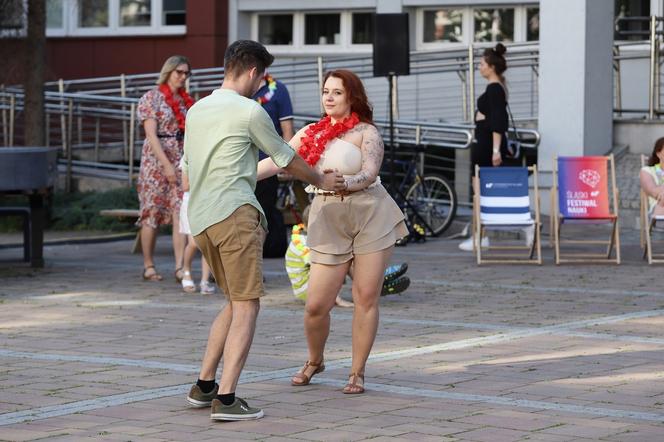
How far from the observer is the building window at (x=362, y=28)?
26.2 meters

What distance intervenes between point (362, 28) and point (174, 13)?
137 inches

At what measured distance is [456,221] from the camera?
733 inches

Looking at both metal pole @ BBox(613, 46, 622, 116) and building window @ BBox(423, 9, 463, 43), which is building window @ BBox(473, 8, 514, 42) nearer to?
building window @ BBox(423, 9, 463, 43)

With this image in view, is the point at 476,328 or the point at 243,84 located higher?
the point at 243,84

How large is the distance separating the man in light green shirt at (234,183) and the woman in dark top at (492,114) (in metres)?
8.24

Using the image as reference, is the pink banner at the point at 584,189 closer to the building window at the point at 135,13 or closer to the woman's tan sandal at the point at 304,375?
the woman's tan sandal at the point at 304,375

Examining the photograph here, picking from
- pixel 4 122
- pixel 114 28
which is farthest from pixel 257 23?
pixel 4 122

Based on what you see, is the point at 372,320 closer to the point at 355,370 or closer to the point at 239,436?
the point at 355,370

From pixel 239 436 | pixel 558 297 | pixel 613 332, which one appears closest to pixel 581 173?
pixel 558 297

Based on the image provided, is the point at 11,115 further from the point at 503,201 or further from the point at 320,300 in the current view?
the point at 320,300

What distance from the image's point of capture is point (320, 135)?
7.76 meters

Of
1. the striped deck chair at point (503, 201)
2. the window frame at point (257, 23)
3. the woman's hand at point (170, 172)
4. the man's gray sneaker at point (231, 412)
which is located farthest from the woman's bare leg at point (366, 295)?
the window frame at point (257, 23)

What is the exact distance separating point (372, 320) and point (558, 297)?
438 cm

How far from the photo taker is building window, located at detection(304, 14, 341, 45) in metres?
26.5
